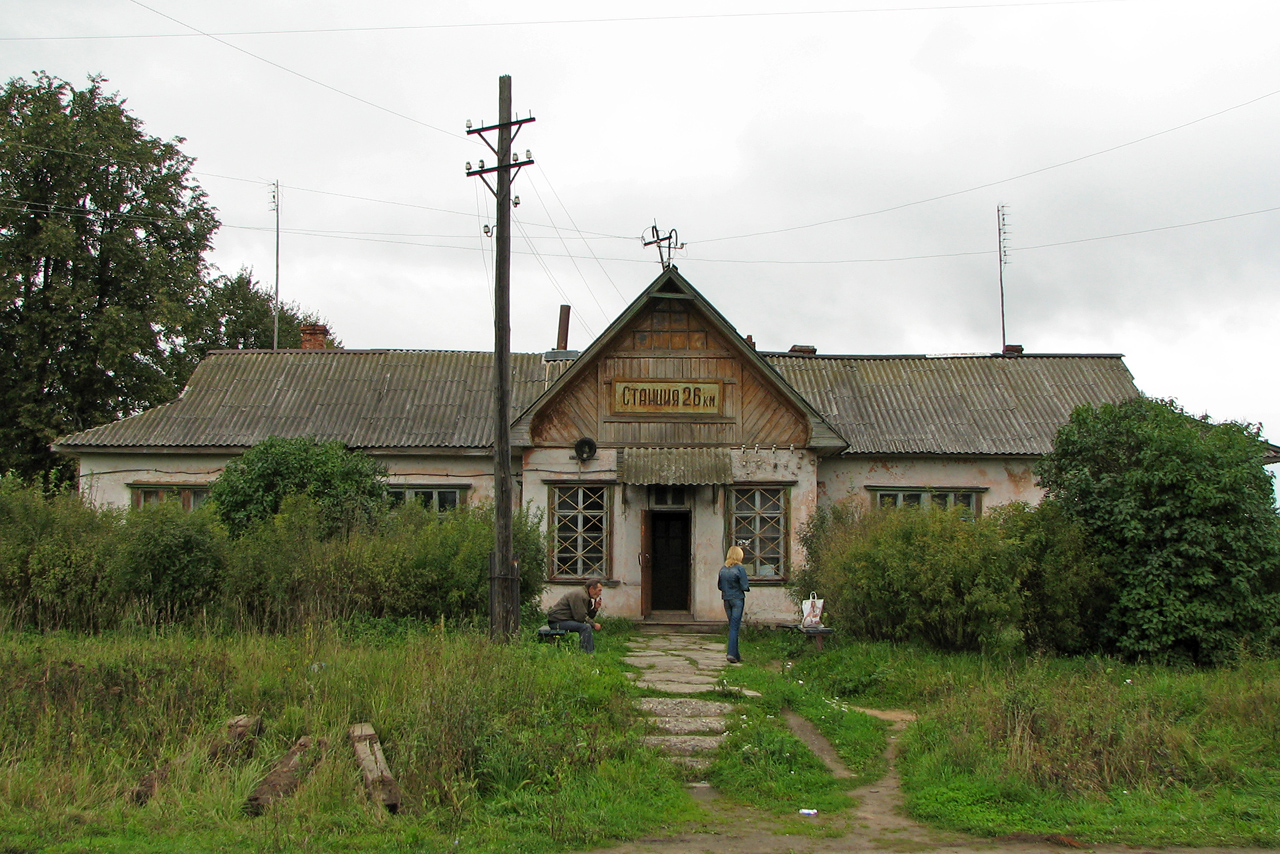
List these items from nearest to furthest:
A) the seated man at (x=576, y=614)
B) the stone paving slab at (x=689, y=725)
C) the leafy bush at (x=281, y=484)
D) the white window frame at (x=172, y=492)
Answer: the stone paving slab at (x=689, y=725) < the seated man at (x=576, y=614) < the leafy bush at (x=281, y=484) < the white window frame at (x=172, y=492)

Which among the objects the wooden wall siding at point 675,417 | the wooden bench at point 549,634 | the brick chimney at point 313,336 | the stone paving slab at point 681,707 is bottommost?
the stone paving slab at point 681,707

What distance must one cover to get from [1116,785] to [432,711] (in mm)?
5548

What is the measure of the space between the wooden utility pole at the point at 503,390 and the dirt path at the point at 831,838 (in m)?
4.48

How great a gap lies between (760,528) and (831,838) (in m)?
11.1

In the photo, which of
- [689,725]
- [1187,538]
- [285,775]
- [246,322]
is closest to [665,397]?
[1187,538]

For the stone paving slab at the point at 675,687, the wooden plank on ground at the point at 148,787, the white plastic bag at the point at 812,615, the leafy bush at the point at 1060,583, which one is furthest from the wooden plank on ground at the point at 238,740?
the leafy bush at the point at 1060,583

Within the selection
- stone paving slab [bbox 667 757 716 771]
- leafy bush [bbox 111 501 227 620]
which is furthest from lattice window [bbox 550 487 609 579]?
stone paving slab [bbox 667 757 716 771]

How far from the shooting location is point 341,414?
2081cm

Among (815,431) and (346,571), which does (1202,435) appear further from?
(346,571)

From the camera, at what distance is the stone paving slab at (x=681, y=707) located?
9.70m

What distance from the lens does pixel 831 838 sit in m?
6.70

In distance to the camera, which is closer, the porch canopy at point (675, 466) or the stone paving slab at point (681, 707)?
the stone paving slab at point (681, 707)

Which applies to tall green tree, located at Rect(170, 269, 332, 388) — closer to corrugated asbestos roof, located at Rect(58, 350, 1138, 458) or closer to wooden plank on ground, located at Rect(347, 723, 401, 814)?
corrugated asbestos roof, located at Rect(58, 350, 1138, 458)

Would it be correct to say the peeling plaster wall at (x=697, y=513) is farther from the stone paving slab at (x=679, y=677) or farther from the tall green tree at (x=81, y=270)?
the tall green tree at (x=81, y=270)
